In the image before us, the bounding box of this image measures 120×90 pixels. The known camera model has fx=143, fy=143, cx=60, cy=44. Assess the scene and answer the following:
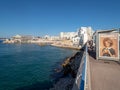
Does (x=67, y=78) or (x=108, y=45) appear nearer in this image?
(x=108, y=45)

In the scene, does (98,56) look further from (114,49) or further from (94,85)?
(94,85)

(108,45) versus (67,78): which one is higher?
(108,45)

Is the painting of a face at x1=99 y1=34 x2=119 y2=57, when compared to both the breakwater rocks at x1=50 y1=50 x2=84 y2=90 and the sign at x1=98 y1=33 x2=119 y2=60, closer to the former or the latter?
the sign at x1=98 y1=33 x2=119 y2=60

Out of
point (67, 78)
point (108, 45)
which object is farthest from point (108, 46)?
point (67, 78)

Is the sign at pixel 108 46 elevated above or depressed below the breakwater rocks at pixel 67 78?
above

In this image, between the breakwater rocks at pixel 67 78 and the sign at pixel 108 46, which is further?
the breakwater rocks at pixel 67 78

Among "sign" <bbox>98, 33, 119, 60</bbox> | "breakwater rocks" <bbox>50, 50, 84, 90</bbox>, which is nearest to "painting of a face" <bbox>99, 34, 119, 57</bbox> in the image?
"sign" <bbox>98, 33, 119, 60</bbox>

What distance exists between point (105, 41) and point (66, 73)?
726 cm

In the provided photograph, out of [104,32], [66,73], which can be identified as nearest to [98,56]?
[104,32]

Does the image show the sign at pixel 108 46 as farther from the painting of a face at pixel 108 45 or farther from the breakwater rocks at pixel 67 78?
the breakwater rocks at pixel 67 78

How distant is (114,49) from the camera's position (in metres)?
12.6

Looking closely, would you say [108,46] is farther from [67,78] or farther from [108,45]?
[67,78]

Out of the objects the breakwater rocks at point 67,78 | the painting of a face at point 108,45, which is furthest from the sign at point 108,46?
the breakwater rocks at point 67,78

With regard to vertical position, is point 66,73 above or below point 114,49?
below
